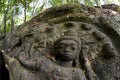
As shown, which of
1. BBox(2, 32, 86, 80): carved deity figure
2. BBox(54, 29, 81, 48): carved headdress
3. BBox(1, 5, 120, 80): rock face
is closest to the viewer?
BBox(2, 32, 86, 80): carved deity figure

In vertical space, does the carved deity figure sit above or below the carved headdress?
below

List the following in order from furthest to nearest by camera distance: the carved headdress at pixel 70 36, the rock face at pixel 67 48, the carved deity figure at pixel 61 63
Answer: the carved headdress at pixel 70 36, the rock face at pixel 67 48, the carved deity figure at pixel 61 63

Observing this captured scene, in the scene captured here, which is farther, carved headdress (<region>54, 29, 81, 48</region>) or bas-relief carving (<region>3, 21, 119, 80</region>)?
carved headdress (<region>54, 29, 81, 48</region>)

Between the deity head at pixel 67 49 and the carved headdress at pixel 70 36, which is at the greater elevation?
the carved headdress at pixel 70 36

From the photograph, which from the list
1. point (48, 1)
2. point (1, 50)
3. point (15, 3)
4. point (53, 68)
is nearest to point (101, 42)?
point (53, 68)

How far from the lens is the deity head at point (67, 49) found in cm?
573

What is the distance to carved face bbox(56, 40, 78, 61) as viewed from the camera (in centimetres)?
573

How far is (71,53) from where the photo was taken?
5.75 m

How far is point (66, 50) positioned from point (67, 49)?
24 mm

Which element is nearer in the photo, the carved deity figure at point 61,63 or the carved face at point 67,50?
the carved deity figure at point 61,63

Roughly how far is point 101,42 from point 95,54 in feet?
0.83

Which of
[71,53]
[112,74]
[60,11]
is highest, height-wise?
[60,11]

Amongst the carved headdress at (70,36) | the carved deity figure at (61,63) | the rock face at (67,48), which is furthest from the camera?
the carved headdress at (70,36)

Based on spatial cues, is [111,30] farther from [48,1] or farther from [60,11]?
[48,1]
